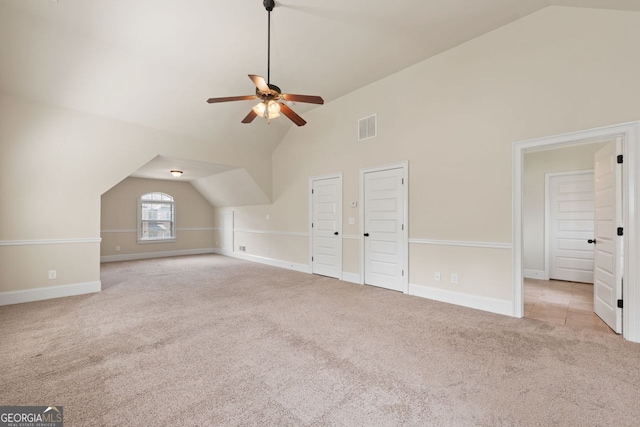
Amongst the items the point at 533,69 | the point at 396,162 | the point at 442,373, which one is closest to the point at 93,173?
the point at 396,162

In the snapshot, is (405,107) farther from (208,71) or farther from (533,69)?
(208,71)

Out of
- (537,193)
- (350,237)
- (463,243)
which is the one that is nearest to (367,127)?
(350,237)

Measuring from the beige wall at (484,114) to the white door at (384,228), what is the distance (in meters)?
0.22

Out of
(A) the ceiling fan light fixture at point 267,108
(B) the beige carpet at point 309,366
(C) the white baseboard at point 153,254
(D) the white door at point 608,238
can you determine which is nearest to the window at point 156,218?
(C) the white baseboard at point 153,254

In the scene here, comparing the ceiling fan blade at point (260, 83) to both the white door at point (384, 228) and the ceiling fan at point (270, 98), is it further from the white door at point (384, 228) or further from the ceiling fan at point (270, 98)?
the white door at point (384, 228)

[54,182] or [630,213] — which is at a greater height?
[54,182]

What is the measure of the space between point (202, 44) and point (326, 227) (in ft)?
12.0

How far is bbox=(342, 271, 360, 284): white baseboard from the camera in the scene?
5070 mm

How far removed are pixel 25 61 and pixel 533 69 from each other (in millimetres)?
6169

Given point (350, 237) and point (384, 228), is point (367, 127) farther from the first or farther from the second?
point (350, 237)

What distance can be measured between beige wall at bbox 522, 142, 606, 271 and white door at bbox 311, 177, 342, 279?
371 centimetres

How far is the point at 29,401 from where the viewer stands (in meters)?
1.81

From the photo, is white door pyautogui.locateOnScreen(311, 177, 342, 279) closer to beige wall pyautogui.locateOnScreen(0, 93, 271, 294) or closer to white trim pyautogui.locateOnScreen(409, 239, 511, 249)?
white trim pyautogui.locateOnScreen(409, 239, 511, 249)

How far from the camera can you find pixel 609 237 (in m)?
3.08
